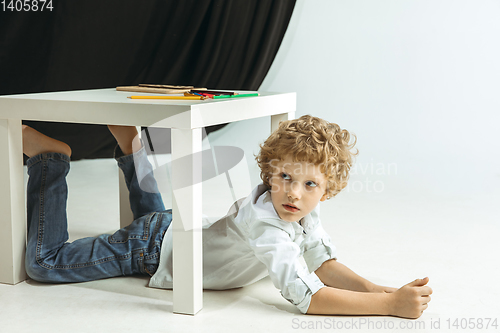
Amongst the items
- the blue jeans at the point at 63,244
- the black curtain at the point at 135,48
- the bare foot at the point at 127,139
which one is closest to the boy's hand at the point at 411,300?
the blue jeans at the point at 63,244

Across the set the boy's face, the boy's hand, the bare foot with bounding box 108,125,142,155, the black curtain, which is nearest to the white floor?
the boy's hand

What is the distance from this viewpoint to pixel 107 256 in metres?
1.07

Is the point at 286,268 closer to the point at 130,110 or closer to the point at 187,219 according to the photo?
the point at 187,219

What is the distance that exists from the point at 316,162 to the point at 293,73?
80.6 inches

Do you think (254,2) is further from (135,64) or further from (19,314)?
(19,314)

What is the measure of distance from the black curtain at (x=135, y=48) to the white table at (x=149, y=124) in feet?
5.04

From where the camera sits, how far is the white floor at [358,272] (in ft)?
2.89

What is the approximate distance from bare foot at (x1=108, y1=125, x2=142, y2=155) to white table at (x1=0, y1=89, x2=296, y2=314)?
185 mm

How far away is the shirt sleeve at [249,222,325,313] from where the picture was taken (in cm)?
90

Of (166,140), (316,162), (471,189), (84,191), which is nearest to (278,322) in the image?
(316,162)

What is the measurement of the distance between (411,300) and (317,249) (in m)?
0.22

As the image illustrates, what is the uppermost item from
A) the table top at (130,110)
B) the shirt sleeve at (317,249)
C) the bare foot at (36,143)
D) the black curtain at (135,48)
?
the black curtain at (135,48)

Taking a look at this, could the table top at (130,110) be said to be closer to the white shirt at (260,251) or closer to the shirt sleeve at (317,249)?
the white shirt at (260,251)

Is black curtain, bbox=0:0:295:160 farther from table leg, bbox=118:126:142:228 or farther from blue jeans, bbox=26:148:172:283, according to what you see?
blue jeans, bbox=26:148:172:283
